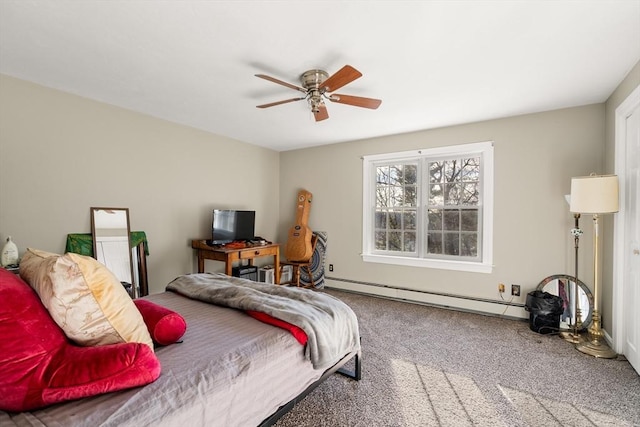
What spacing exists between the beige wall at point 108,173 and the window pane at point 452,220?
3.04m

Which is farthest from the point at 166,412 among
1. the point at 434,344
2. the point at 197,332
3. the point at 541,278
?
the point at 541,278

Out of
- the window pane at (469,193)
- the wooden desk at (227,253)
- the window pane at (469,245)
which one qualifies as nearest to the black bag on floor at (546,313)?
the window pane at (469,245)

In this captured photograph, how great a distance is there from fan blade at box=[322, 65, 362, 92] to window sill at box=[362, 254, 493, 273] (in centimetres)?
269

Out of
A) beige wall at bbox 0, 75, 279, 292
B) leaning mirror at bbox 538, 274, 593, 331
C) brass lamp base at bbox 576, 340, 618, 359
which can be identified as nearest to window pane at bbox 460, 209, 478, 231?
leaning mirror at bbox 538, 274, 593, 331

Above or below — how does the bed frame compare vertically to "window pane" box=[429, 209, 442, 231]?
below

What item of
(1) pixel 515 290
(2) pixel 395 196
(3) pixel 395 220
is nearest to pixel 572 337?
(1) pixel 515 290

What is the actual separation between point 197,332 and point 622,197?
3467 mm

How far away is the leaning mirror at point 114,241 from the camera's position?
3127mm

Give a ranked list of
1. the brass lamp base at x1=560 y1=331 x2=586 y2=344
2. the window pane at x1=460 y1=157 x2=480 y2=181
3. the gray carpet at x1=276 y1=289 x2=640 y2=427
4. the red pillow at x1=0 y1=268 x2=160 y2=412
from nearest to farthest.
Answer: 1. the red pillow at x1=0 y1=268 x2=160 y2=412
2. the gray carpet at x1=276 y1=289 x2=640 y2=427
3. the brass lamp base at x1=560 y1=331 x2=586 y2=344
4. the window pane at x1=460 y1=157 x2=480 y2=181

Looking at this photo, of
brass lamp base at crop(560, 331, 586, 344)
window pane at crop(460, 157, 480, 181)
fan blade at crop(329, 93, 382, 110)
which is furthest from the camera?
window pane at crop(460, 157, 480, 181)

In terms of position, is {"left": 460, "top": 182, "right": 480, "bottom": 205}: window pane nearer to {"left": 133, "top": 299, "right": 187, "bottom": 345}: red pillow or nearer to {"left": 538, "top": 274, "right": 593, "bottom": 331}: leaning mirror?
{"left": 538, "top": 274, "right": 593, "bottom": 331}: leaning mirror

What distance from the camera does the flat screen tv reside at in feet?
13.2

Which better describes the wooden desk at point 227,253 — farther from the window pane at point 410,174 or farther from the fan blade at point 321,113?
the window pane at point 410,174

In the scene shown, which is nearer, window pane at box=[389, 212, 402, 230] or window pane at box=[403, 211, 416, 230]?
window pane at box=[403, 211, 416, 230]
